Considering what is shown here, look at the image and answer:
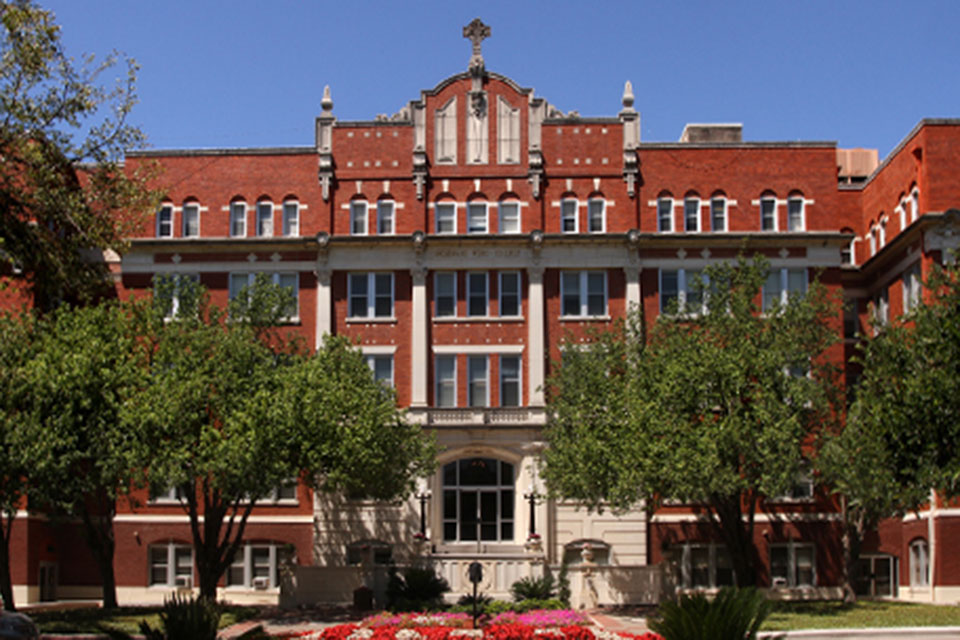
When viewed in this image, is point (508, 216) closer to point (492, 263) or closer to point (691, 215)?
point (492, 263)

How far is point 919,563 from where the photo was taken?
48469mm

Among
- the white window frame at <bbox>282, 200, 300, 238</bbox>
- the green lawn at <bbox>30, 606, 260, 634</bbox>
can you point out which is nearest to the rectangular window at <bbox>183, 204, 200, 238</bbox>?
the white window frame at <bbox>282, 200, 300, 238</bbox>

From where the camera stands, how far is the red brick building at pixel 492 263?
48969 millimetres

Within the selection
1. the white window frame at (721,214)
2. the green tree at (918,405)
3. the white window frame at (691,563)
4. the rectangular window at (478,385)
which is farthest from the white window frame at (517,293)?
→ the green tree at (918,405)

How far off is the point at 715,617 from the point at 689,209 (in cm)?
3443

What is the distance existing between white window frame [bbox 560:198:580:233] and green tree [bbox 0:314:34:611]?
21940mm

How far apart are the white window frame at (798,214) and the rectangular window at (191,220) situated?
24.1 meters

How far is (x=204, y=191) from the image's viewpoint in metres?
52.2

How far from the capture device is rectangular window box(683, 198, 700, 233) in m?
51.3

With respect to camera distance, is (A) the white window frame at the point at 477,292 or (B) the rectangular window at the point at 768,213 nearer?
(A) the white window frame at the point at 477,292

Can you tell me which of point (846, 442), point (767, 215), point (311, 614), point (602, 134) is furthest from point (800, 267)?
point (311, 614)

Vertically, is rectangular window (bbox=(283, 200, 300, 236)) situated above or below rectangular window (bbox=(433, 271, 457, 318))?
above

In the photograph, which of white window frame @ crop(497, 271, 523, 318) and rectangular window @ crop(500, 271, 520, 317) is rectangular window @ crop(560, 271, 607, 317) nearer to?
A: white window frame @ crop(497, 271, 523, 318)

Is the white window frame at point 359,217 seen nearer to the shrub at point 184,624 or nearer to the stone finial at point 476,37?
the stone finial at point 476,37
